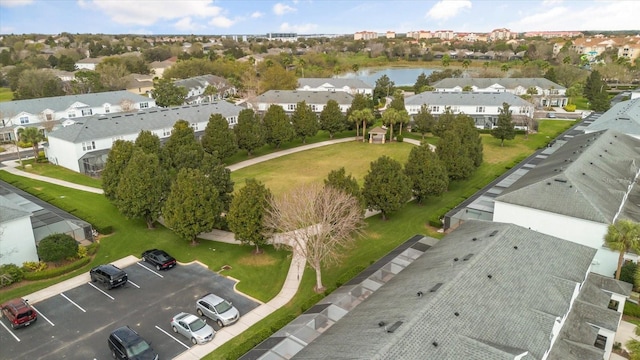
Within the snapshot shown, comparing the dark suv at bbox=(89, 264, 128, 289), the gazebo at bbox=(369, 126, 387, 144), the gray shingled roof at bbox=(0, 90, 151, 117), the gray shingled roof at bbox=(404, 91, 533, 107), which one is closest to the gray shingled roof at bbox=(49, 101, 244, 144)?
the gray shingled roof at bbox=(0, 90, 151, 117)

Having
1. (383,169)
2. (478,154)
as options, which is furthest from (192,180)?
(478,154)

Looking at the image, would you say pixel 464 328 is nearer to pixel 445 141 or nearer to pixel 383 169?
pixel 383 169

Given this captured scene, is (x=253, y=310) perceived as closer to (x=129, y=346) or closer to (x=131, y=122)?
(x=129, y=346)

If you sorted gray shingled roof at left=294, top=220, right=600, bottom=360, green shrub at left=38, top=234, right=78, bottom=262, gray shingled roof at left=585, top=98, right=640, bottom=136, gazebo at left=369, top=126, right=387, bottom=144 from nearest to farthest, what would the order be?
gray shingled roof at left=294, top=220, right=600, bottom=360, green shrub at left=38, top=234, right=78, bottom=262, gray shingled roof at left=585, top=98, right=640, bottom=136, gazebo at left=369, top=126, right=387, bottom=144

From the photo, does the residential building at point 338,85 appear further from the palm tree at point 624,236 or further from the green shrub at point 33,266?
the palm tree at point 624,236

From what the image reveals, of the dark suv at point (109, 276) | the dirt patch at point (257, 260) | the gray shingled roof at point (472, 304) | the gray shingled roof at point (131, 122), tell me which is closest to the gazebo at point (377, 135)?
the gray shingled roof at point (131, 122)

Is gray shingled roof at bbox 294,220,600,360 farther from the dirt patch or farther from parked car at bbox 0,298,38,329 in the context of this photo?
parked car at bbox 0,298,38,329
